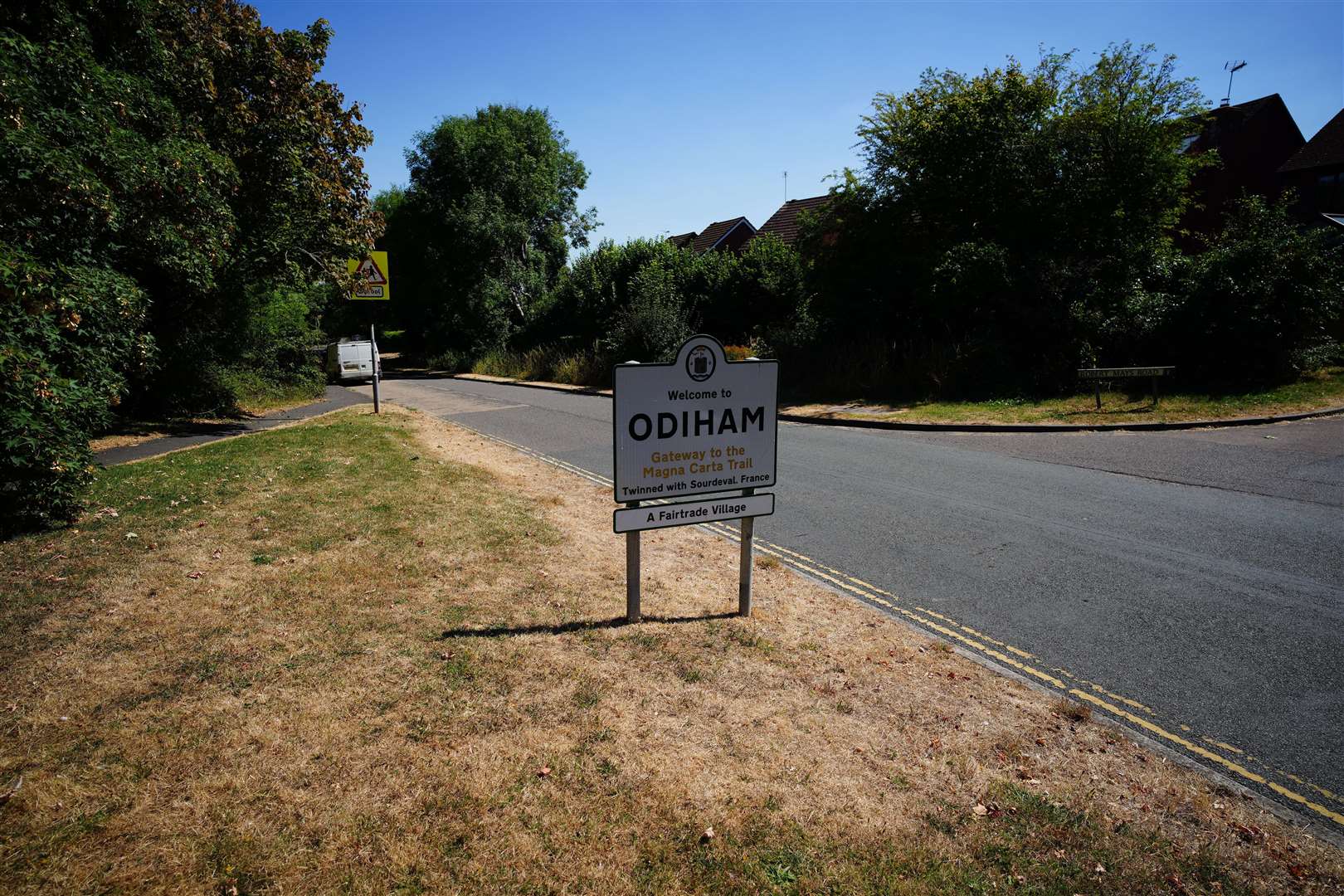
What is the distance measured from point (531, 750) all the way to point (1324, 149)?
140 ft

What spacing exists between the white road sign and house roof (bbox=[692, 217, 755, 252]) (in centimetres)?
3966

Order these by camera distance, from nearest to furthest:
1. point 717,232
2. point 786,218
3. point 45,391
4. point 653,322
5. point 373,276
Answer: point 45,391 < point 373,276 < point 653,322 < point 786,218 < point 717,232

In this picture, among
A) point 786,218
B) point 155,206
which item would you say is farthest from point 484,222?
point 155,206

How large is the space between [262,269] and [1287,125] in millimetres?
46403

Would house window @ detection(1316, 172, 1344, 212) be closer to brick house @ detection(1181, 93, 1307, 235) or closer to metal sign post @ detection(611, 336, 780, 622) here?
brick house @ detection(1181, 93, 1307, 235)

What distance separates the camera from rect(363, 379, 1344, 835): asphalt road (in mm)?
3752

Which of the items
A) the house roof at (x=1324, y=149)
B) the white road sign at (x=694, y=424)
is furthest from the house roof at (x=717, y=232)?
the white road sign at (x=694, y=424)

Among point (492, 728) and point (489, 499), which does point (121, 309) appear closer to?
point (489, 499)

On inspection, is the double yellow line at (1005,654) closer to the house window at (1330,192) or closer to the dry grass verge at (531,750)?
the dry grass verge at (531,750)

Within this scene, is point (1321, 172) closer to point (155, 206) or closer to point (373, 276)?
point (373, 276)

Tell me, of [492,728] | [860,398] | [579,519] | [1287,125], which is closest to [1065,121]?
[860,398]

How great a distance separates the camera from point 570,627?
465cm

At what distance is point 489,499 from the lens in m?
7.82

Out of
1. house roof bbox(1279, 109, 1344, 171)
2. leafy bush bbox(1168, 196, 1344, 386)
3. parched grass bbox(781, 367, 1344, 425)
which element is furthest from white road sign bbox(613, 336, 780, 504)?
house roof bbox(1279, 109, 1344, 171)
